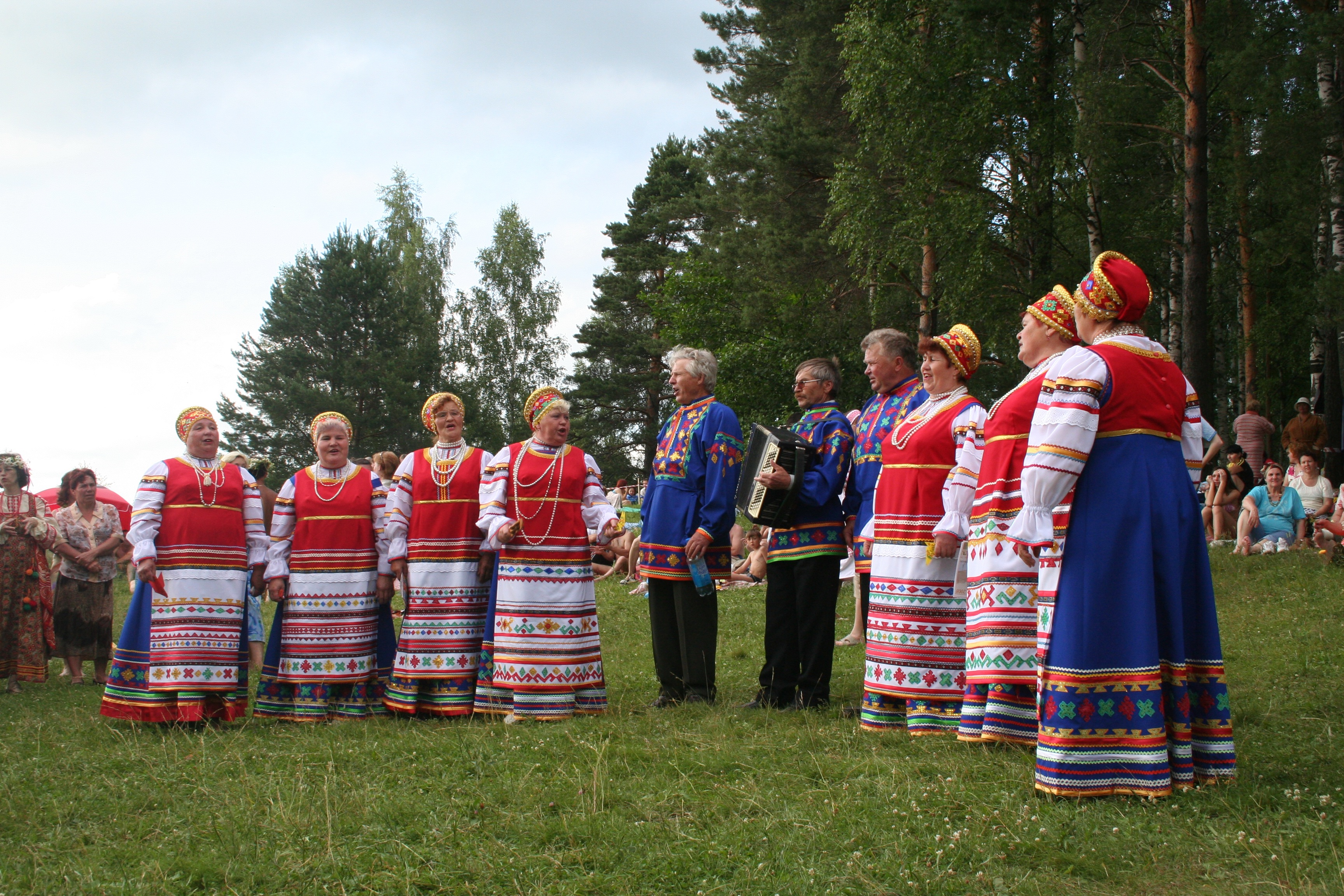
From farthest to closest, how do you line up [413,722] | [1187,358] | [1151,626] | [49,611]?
[1187,358]
[49,611]
[413,722]
[1151,626]

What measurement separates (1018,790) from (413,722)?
4036 mm

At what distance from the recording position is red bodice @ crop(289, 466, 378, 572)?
23.9 feet

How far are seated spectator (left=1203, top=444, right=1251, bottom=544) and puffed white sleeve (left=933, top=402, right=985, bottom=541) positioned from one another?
10592mm

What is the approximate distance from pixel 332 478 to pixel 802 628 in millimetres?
3416

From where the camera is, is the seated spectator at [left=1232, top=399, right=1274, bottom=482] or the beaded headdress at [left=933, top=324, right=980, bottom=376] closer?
the beaded headdress at [left=933, top=324, right=980, bottom=376]

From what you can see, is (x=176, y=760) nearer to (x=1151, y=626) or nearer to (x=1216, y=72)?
(x=1151, y=626)

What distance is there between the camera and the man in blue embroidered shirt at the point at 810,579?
21.4 feet

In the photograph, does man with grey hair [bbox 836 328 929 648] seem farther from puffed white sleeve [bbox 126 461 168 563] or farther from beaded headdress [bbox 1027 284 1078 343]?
puffed white sleeve [bbox 126 461 168 563]

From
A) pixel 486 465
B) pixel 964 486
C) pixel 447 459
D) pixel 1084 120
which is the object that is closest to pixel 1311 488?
pixel 1084 120

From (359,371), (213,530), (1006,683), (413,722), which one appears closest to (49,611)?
(213,530)

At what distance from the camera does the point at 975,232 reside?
15.7 m

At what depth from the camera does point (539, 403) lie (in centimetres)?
735

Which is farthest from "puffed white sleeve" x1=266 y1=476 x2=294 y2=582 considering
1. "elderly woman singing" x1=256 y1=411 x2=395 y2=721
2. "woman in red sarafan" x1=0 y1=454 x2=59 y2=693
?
"woman in red sarafan" x1=0 y1=454 x2=59 y2=693

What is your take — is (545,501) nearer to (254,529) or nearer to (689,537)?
(689,537)
